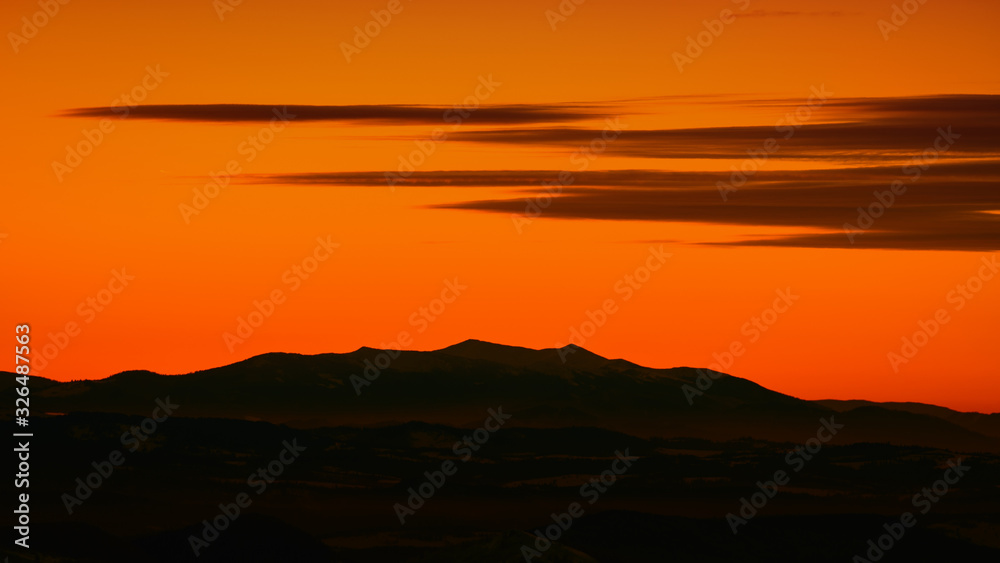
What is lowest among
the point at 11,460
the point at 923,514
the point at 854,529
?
the point at 11,460

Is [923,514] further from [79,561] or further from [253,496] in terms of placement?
[79,561]

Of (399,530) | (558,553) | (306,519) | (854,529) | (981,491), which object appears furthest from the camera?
(981,491)

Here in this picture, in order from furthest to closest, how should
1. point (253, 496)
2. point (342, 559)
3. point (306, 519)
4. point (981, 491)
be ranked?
point (981, 491)
point (253, 496)
point (306, 519)
point (342, 559)

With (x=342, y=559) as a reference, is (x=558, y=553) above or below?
above

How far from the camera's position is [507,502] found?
170 meters

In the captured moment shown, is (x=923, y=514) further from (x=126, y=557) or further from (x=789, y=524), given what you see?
(x=126, y=557)

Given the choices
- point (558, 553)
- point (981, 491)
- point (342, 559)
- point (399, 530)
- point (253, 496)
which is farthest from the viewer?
point (981, 491)

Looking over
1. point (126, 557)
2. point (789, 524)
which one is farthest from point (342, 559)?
point (789, 524)

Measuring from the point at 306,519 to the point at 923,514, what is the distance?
62.8 meters

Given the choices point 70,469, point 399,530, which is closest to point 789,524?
point 399,530

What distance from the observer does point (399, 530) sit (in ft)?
438

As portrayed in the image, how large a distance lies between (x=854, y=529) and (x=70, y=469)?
319 ft

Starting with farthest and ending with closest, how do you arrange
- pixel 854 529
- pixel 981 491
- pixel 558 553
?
pixel 981 491 < pixel 854 529 < pixel 558 553

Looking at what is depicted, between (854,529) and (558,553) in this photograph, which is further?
(854,529)
